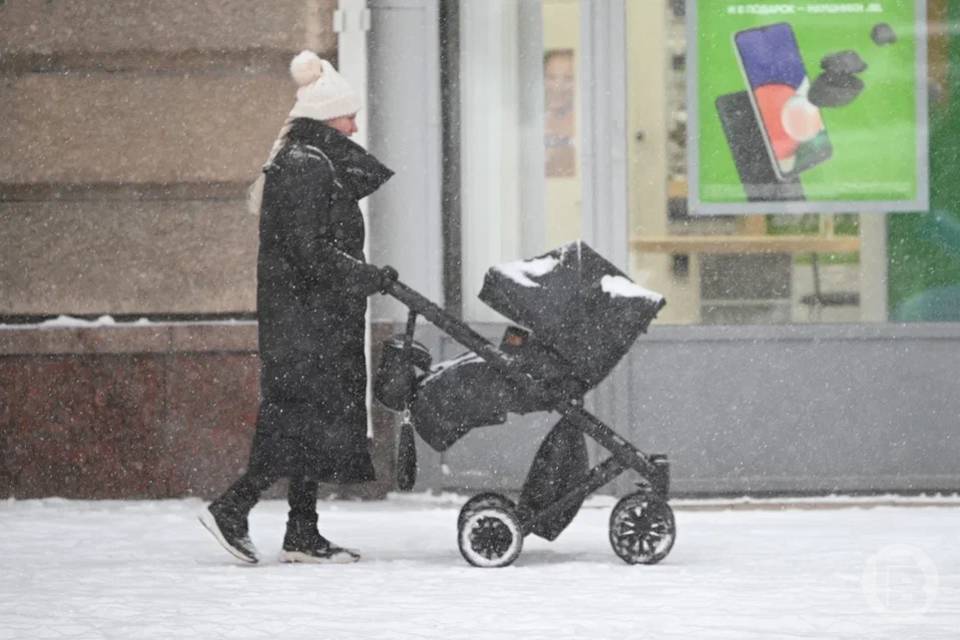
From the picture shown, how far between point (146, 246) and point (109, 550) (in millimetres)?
2078

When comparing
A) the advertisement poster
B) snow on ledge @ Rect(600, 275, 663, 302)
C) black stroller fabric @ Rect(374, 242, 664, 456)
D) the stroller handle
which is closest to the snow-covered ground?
black stroller fabric @ Rect(374, 242, 664, 456)

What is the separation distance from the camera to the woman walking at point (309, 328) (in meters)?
7.99

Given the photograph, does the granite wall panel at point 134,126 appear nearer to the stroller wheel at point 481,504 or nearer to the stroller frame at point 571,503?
the stroller frame at point 571,503

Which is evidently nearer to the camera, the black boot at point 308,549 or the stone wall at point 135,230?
the black boot at point 308,549

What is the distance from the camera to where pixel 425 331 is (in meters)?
10.2

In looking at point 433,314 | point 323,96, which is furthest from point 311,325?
point 323,96

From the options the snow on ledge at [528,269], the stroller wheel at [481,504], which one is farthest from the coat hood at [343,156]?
the stroller wheel at [481,504]

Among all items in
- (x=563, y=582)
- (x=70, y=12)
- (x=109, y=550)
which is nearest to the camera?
(x=563, y=582)

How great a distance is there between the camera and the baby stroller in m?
7.80

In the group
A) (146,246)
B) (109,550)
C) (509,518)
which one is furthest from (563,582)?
(146,246)

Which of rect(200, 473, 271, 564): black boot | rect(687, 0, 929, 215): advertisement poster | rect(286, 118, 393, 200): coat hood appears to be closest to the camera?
rect(200, 473, 271, 564): black boot

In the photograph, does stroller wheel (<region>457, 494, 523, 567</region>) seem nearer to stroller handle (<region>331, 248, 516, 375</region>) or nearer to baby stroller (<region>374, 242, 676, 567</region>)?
baby stroller (<region>374, 242, 676, 567</region>)

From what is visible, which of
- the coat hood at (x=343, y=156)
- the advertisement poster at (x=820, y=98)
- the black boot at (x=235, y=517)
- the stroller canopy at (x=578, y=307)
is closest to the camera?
the stroller canopy at (x=578, y=307)

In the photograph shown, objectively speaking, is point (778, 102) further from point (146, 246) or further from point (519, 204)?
point (146, 246)
